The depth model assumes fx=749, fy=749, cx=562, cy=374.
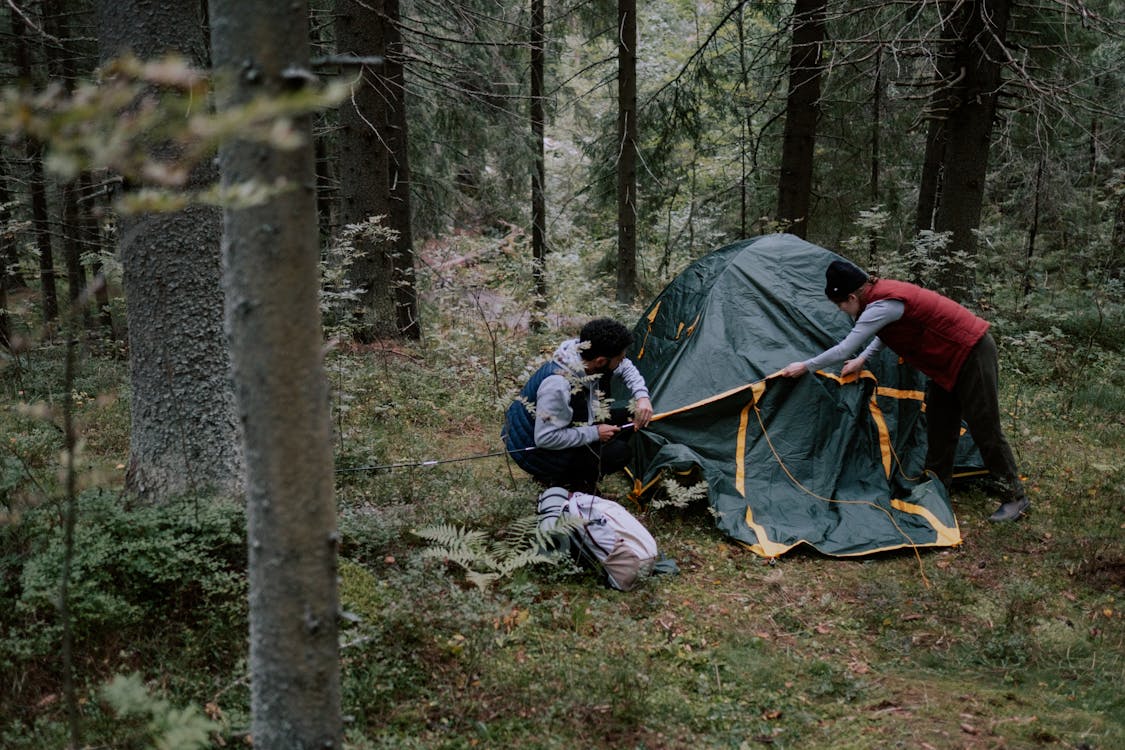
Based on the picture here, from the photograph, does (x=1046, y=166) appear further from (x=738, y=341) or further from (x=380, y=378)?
(x=380, y=378)

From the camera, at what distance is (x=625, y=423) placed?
5273 mm

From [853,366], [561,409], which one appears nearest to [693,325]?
[853,366]

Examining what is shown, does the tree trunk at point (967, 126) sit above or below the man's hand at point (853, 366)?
above

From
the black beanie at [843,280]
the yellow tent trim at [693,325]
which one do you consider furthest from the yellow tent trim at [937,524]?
the yellow tent trim at [693,325]

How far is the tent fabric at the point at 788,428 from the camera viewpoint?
4.78m

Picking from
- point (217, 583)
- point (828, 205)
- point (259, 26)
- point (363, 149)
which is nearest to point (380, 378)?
point (363, 149)

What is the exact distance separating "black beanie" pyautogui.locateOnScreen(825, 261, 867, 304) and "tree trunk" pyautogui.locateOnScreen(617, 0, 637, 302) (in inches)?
196

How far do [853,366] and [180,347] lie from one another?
4087 mm

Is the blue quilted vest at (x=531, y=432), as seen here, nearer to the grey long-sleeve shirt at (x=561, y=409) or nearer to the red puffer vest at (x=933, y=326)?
the grey long-sleeve shirt at (x=561, y=409)

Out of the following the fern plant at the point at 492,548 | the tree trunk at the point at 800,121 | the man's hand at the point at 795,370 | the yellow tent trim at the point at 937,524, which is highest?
the tree trunk at the point at 800,121

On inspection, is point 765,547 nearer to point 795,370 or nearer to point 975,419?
point 795,370

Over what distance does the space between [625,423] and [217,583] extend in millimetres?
2912

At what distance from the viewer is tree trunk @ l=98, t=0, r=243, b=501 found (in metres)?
3.52

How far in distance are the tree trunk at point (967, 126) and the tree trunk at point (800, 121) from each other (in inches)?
50.5
